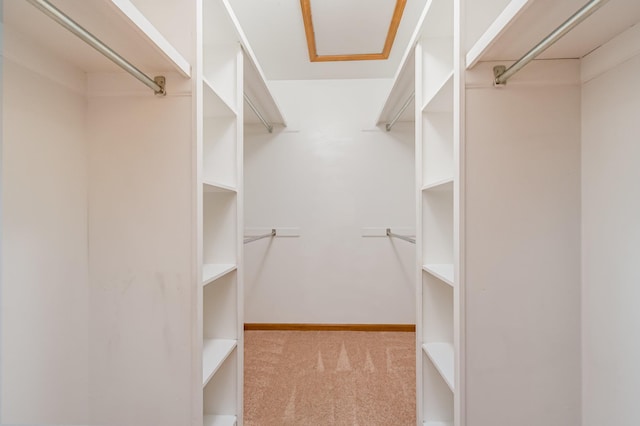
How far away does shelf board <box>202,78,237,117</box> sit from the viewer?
1197 millimetres

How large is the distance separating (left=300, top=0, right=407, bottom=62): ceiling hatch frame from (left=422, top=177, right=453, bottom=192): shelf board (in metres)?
1.19

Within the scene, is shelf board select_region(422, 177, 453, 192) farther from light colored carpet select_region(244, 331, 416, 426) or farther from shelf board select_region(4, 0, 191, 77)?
light colored carpet select_region(244, 331, 416, 426)

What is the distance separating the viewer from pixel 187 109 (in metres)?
1.08

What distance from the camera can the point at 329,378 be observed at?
1949mm

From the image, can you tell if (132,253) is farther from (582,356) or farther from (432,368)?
(582,356)

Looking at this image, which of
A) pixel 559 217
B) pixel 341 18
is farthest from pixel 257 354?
pixel 341 18

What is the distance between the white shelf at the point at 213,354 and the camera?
3.77 feet

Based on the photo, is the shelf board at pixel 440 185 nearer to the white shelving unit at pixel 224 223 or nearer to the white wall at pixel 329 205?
the white shelving unit at pixel 224 223

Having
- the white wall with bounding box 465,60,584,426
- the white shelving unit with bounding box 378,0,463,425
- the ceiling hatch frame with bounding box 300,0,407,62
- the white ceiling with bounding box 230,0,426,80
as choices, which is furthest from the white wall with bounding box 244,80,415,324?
the white wall with bounding box 465,60,584,426

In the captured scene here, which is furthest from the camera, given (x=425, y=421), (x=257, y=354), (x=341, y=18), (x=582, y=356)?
(x=257, y=354)

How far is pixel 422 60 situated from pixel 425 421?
1785 millimetres

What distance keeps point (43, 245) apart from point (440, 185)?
4.94 feet

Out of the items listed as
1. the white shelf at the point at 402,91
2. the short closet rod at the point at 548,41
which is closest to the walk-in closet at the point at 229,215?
the short closet rod at the point at 548,41

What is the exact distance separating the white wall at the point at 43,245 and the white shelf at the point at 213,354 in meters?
0.42
